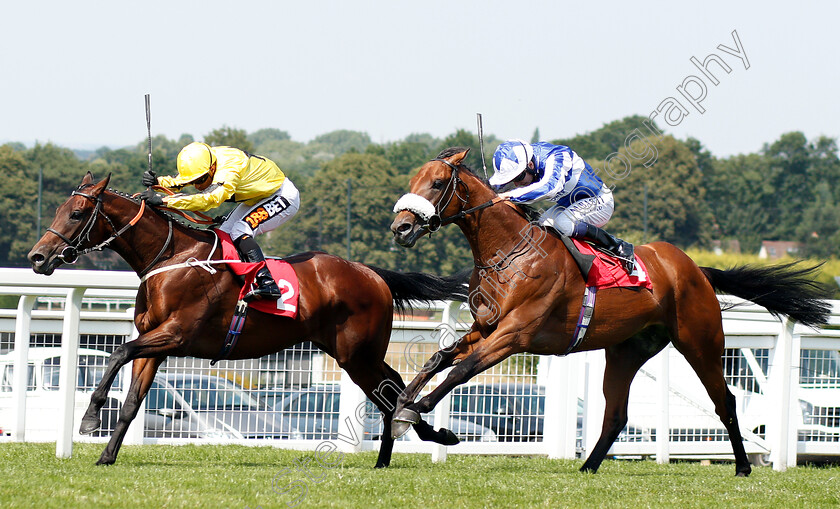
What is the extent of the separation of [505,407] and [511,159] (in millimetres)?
2497

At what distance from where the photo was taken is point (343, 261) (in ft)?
23.6

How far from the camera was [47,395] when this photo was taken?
8.01 m

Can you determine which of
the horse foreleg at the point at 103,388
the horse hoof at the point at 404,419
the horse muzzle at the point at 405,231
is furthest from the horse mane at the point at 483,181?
the horse foreleg at the point at 103,388

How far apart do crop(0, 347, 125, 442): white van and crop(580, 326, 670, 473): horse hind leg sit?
357 centimetres

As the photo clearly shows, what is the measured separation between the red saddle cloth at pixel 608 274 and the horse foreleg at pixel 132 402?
2768 mm

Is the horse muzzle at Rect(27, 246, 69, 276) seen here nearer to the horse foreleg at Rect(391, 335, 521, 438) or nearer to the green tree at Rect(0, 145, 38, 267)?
the horse foreleg at Rect(391, 335, 521, 438)

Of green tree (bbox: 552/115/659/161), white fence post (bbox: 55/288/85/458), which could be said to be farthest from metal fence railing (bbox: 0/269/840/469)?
green tree (bbox: 552/115/659/161)

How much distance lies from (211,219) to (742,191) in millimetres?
80480

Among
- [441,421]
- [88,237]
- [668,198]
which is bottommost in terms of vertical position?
[441,421]

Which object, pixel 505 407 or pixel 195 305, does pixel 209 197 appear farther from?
pixel 505 407

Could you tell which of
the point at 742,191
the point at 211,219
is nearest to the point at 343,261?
the point at 211,219

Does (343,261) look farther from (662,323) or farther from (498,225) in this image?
(662,323)

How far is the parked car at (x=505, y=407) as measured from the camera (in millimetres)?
8047

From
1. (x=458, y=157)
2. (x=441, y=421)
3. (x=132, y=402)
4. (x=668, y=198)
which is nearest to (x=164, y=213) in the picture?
(x=132, y=402)
